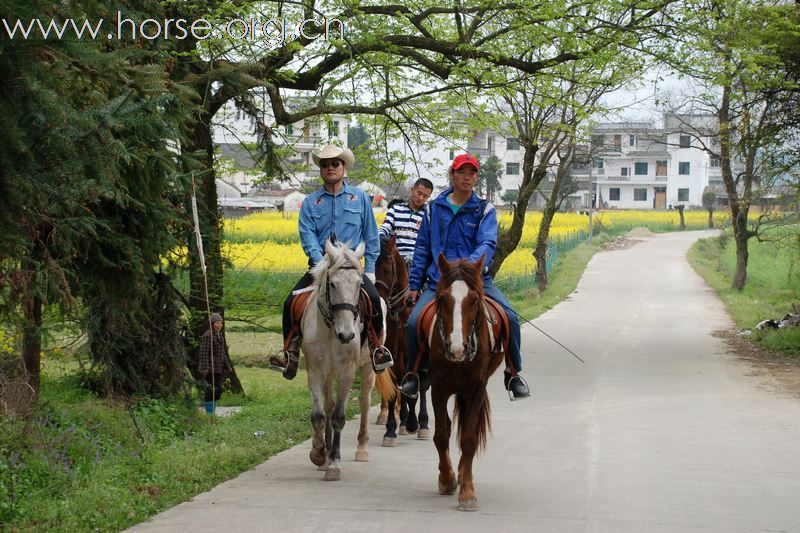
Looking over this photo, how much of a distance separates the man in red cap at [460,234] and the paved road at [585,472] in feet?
3.27

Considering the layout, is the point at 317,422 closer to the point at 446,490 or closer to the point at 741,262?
the point at 446,490

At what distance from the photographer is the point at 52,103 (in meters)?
5.46

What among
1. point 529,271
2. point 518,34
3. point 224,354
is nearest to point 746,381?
point 518,34

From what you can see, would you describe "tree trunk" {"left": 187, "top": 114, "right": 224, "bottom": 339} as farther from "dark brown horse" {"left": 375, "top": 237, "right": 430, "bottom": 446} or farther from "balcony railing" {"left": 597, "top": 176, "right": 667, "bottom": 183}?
"balcony railing" {"left": 597, "top": 176, "right": 667, "bottom": 183}

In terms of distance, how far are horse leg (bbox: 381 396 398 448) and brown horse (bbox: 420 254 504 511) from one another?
2139 millimetres

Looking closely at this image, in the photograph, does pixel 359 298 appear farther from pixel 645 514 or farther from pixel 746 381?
pixel 746 381

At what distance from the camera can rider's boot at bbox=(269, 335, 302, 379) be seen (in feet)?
30.0

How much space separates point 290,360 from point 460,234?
188 centimetres

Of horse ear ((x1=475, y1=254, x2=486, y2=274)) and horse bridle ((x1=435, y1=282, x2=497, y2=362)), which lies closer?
horse bridle ((x1=435, y1=282, x2=497, y2=362))

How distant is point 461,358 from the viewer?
24.4 ft

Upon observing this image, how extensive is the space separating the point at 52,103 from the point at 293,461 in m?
4.83

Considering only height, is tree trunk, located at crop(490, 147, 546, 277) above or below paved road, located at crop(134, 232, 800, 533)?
above

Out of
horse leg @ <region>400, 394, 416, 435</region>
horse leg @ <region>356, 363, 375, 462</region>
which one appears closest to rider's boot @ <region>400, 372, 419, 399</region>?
horse leg @ <region>356, 363, 375, 462</region>

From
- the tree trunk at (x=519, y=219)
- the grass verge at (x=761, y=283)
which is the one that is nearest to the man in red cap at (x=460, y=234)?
the grass verge at (x=761, y=283)
